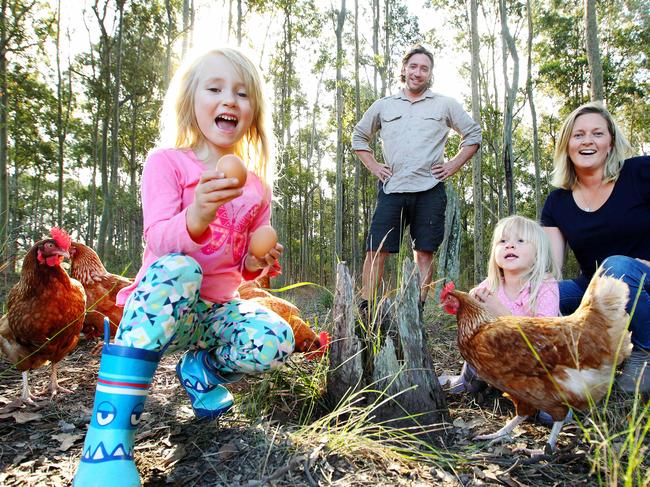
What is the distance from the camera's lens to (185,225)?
1416 millimetres

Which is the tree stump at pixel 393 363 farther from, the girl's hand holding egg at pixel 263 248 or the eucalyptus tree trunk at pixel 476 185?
the eucalyptus tree trunk at pixel 476 185

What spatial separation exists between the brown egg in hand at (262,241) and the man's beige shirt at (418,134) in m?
2.00

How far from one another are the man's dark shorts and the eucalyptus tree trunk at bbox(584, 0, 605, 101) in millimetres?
3936

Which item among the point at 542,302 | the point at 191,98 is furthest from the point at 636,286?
the point at 191,98

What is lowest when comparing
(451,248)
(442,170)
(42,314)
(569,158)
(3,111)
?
(42,314)

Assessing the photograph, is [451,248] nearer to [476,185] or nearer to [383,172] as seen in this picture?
[476,185]

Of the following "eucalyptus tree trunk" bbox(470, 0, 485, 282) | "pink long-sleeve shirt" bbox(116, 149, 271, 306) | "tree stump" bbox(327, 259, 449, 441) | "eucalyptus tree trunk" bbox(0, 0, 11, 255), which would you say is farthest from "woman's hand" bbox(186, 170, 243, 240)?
"eucalyptus tree trunk" bbox(0, 0, 11, 255)

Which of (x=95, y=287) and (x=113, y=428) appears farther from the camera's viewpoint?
(x=95, y=287)

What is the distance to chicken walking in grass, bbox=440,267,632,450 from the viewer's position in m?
1.65

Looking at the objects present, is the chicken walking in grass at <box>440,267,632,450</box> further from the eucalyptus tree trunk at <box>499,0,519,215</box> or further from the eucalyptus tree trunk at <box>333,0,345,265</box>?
the eucalyptus tree trunk at <box>333,0,345,265</box>

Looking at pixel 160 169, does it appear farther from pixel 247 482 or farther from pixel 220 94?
pixel 247 482

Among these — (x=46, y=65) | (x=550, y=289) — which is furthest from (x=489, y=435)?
(x=46, y=65)

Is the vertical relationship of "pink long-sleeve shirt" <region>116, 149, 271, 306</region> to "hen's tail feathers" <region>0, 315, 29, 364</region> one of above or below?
above

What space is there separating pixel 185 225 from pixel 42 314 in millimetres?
1519
